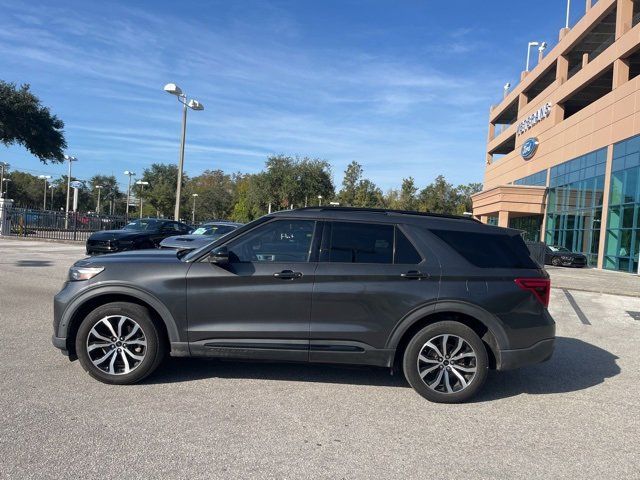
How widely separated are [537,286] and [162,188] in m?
67.2

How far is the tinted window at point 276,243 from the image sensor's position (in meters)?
4.80

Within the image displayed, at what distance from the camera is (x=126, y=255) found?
5160mm

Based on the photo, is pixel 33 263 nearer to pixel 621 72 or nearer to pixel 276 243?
pixel 276 243

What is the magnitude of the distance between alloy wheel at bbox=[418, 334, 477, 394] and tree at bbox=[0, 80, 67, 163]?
31759mm

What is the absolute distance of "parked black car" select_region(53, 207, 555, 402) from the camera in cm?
464

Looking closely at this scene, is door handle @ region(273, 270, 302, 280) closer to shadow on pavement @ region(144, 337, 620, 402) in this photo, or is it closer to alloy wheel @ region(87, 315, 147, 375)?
shadow on pavement @ region(144, 337, 620, 402)

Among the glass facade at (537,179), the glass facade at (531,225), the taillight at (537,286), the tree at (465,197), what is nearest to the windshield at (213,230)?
the taillight at (537,286)

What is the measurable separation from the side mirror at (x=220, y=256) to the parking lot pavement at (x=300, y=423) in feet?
3.97

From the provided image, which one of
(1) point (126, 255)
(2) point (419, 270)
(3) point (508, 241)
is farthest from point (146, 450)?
(3) point (508, 241)

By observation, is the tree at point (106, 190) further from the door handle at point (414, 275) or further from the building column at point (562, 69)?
the door handle at point (414, 275)

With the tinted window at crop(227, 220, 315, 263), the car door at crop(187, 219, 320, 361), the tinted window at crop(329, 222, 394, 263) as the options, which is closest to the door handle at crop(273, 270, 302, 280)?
the car door at crop(187, 219, 320, 361)

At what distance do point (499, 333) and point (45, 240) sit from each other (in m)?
26.8

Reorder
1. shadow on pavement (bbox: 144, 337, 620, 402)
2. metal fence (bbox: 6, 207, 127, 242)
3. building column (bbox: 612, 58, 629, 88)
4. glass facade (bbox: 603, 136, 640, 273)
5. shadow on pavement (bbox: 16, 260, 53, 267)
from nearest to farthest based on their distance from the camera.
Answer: shadow on pavement (bbox: 144, 337, 620, 402) < shadow on pavement (bbox: 16, 260, 53, 267) < glass facade (bbox: 603, 136, 640, 273) < metal fence (bbox: 6, 207, 127, 242) < building column (bbox: 612, 58, 629, 88)

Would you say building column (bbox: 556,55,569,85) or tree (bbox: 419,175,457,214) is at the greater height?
building column (bbox: 556,55,569,85)
